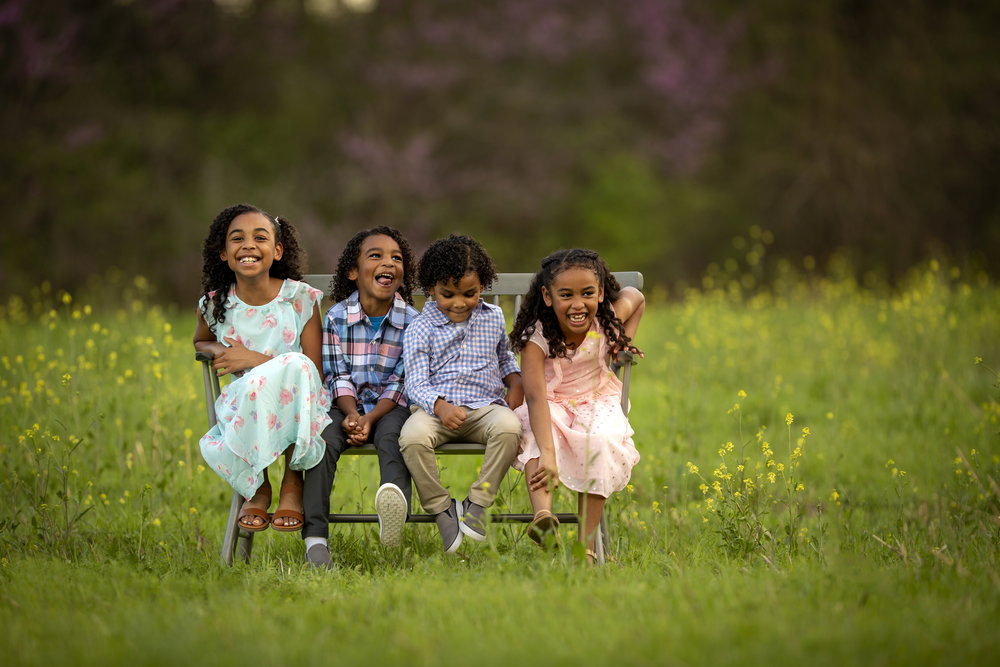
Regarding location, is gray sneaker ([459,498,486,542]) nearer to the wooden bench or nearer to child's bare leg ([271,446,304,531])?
the wooden bench

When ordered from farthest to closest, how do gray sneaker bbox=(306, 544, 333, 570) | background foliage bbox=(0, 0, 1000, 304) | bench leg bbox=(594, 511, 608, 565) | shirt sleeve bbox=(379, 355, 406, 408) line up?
background foliage bbox=(0, 0, 1000, 304), shirt sleeve bbox=(379, 355, 406, 408), bench leg bbox=(594, 511, 608, 565), gray sneaker bbox=(306, 544, 333, 570)

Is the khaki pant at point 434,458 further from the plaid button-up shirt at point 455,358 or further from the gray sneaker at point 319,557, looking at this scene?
the gray sneaker at point 319,557

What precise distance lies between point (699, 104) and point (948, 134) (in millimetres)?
4191

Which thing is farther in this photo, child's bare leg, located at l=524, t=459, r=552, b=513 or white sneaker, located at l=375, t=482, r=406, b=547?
child's bare leg, located at l=524, t=459, r=552, b=513

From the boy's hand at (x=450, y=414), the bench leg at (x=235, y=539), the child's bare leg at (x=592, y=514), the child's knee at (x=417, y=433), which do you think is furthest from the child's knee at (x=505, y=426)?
the bench leg at (x=235, y=539)

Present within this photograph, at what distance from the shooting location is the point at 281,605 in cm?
289

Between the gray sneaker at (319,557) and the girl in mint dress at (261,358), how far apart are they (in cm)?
12

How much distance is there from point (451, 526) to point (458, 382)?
1.96 ft

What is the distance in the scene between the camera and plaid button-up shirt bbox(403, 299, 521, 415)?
145 inches

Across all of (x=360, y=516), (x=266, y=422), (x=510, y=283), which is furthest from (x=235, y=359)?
(x=510, y=283)

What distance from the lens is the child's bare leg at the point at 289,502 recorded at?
3418mm

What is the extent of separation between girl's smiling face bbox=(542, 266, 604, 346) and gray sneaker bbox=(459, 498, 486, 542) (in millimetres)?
798

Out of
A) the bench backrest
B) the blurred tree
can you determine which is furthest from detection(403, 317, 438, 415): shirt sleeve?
the blurred tree

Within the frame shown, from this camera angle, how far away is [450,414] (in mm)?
3494
